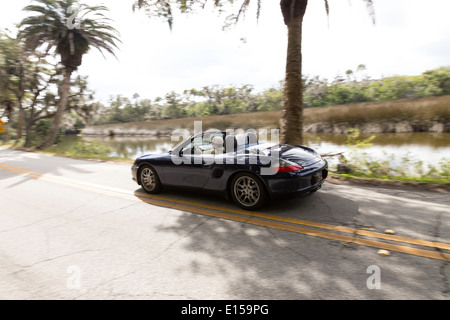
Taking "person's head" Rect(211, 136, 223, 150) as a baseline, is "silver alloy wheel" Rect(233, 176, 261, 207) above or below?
below

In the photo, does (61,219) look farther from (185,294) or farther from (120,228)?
(185,294)

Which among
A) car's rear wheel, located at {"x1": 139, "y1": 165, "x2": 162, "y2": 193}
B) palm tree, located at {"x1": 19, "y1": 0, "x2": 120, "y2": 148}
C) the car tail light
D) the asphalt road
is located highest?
palm tree, located at {"x1": 19, "y1": 0, "x2": 120, "y2": 148}

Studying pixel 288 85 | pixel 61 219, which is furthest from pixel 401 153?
pixel 61 219

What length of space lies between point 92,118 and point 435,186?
34.2m

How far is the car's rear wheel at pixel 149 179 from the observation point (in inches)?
238

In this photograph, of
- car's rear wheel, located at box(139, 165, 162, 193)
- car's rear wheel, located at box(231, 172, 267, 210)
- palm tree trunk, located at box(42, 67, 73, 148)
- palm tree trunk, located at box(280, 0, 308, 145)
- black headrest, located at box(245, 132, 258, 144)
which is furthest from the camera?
palm tree trunk, located at box(42, 67, 73, 148)

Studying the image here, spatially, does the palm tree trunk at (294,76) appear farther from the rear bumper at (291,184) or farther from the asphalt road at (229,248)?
the rear bumper at (291,184)

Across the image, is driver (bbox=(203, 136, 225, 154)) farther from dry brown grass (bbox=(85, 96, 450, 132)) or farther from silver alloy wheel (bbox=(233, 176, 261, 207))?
dry brown grass (bbox=(85, 96, 450, 132))

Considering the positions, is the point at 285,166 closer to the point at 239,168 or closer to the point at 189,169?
the point at 239,168

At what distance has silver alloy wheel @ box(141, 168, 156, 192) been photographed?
6110 mm

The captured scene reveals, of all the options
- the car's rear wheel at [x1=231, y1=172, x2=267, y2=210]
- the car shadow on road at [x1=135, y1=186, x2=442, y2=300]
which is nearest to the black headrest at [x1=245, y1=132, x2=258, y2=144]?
the car's rear wheel at [x1=231, y1=172, x2=267, y2=210]

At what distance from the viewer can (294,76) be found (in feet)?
28.3

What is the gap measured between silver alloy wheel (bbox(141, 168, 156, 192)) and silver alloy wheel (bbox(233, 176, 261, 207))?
6.71ft

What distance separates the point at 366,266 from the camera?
292 cm
